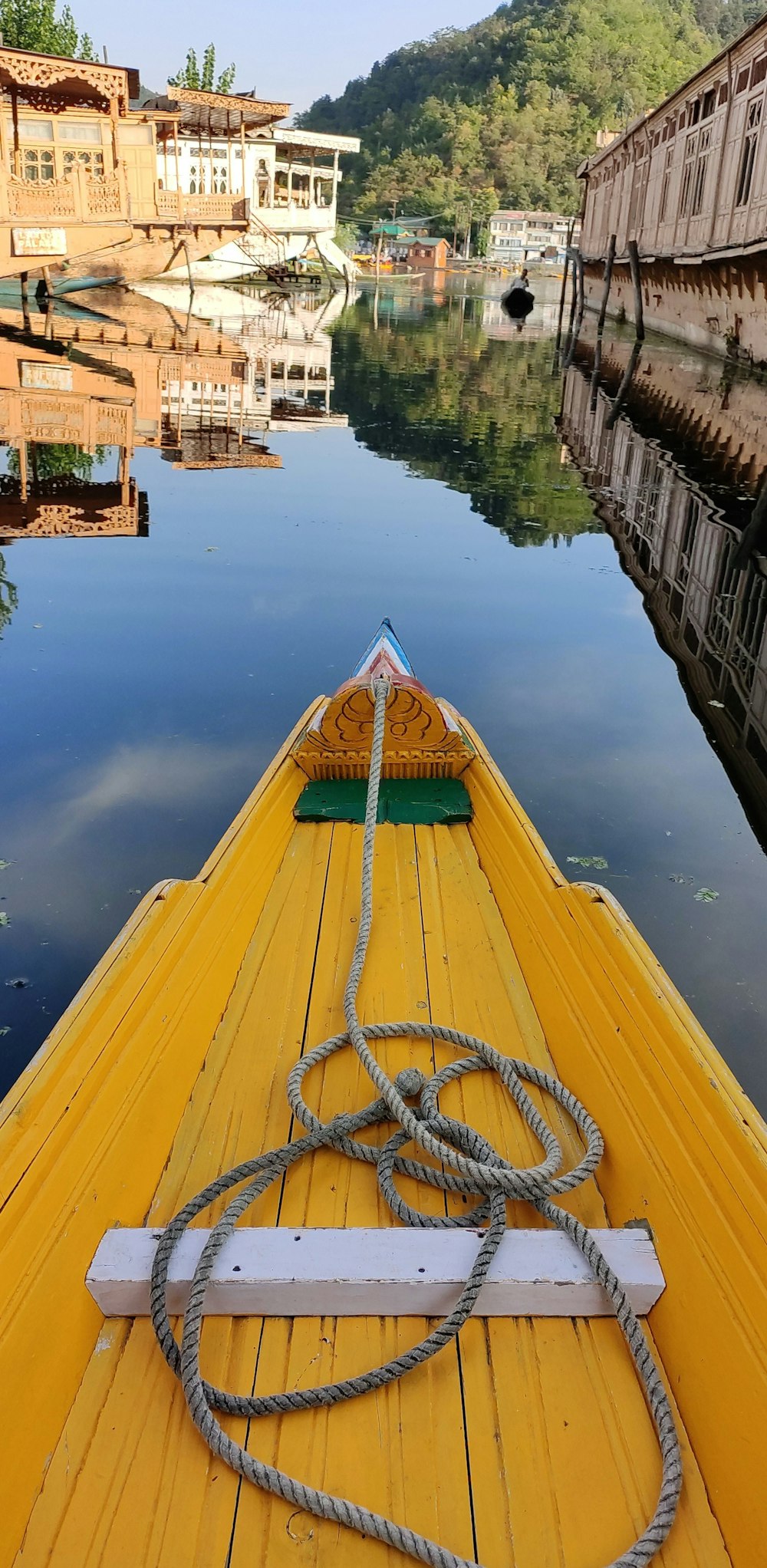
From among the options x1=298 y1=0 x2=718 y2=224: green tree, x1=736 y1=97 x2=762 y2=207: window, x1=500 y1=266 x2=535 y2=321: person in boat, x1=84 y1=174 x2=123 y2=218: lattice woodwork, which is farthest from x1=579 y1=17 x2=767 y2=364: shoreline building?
x1=298 y1=0 x2=718 y2=224: green tree

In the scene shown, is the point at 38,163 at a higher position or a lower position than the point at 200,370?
higher

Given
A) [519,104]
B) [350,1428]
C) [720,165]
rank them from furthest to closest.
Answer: [519,104]
[720,165]
[350,1428]

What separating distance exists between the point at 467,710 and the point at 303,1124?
13.7ft

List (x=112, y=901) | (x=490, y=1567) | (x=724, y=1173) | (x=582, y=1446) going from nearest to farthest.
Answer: (x=490, y=1567) < (x=582, y=1446) < (x=724, y=1173) < (x=112, y=901)

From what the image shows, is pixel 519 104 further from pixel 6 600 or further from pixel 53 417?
pixel 6 600

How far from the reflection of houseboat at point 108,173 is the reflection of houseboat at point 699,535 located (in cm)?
1276

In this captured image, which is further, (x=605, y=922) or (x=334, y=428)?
(x=334, y=428)

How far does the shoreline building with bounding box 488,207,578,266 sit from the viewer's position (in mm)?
89062

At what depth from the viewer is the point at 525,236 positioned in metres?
91.1

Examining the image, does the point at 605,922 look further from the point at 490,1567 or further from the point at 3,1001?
the point at 3,1001

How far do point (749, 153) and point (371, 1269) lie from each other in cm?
2047

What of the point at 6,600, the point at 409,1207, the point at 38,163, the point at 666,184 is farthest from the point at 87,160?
the point at 409,1207

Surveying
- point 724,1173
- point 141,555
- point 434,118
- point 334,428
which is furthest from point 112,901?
point 434,118

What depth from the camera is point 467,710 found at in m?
6.18
